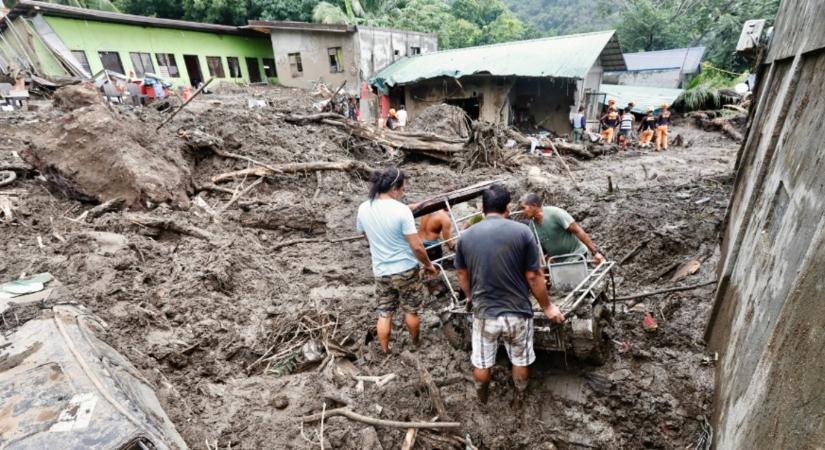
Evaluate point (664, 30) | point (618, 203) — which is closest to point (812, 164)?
point (618, 203)

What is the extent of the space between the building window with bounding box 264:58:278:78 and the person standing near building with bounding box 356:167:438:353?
25.9m

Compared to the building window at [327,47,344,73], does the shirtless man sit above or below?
below

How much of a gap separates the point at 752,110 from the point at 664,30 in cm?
3499

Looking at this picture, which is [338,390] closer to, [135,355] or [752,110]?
[135,355]

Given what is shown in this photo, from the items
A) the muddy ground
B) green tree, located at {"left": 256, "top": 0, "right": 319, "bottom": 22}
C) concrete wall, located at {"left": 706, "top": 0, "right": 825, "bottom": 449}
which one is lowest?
the muddy ground

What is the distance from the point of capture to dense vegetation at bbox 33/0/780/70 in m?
24.4

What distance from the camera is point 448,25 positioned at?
1300 inches

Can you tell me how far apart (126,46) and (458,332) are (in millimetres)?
23644

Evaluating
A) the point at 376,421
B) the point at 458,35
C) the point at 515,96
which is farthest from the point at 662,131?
the point at 458,35

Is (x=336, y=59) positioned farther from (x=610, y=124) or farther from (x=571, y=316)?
(x=571, y=316)

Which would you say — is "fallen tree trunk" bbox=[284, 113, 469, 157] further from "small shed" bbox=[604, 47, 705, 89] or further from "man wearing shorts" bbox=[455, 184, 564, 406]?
"small shed" bbox=[604, 47, 705, 89]

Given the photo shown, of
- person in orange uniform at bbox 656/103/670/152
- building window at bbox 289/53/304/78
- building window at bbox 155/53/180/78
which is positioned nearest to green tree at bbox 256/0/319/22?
building window at bbox 289/53/304/78

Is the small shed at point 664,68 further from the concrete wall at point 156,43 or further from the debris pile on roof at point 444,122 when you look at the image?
the concrete wall at point 156,43

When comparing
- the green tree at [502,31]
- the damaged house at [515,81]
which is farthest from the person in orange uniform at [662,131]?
the green tree at [502,31]
